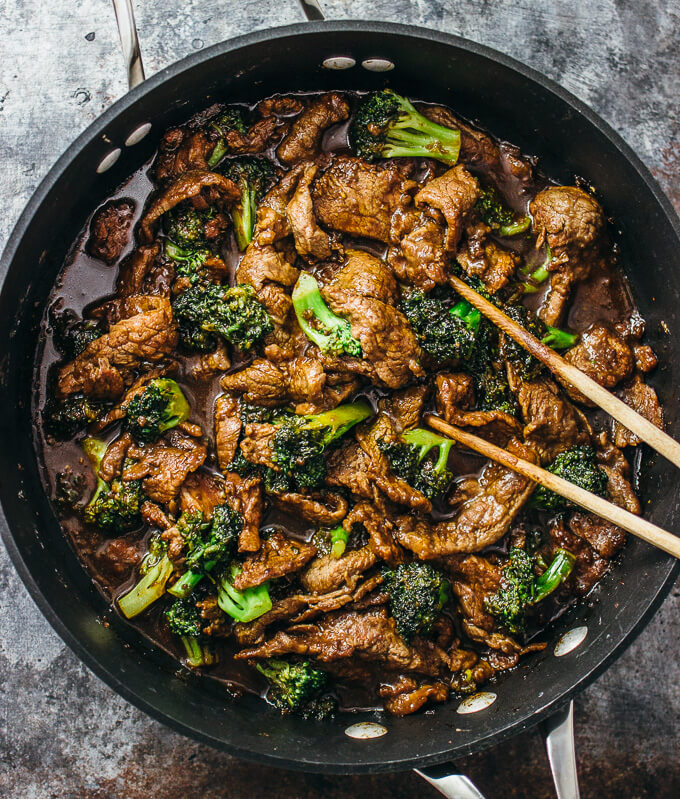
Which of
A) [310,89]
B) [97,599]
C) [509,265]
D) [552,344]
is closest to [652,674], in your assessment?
[552,344]

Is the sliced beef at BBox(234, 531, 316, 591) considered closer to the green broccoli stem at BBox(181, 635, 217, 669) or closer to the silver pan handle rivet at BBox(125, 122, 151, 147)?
the green broccoli stem at BBox(181, 635, 217, 669)

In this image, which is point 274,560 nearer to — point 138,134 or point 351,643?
point 351,643

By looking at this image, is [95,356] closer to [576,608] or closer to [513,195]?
[513,195]

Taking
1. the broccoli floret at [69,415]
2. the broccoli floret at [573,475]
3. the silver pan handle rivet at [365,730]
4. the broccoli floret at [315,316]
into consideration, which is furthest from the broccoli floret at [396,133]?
the silver pan handle rivet at [365,730]

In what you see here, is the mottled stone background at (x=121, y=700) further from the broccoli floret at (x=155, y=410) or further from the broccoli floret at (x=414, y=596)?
the broccoli floret at (x=155, y=410)

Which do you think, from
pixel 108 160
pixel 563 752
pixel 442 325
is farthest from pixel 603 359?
pixel 108 160

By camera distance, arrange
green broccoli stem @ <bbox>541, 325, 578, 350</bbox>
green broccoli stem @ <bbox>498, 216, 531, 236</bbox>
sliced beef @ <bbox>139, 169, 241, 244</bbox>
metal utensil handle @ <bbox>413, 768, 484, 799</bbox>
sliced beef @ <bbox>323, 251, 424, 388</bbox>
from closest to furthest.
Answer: metal utensil handle @ <bbox>413, 768, 484, 799</bbox> → sliced beef @ <bbox>323, 251, 424, 388</bbox> → sliced beef @ <bbox>139, 169, 241, 244</bbox> → green broccoli stem @ <bbox>541, 325, 578, 350</bbox> → green broccoli stem @ <bbox>498, 216, 531, 236</bbox>

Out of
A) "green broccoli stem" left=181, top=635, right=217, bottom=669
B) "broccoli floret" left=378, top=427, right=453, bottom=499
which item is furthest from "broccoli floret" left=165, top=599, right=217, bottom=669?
"broccoli floret" left=378, top=427, right=453, bottom=499
